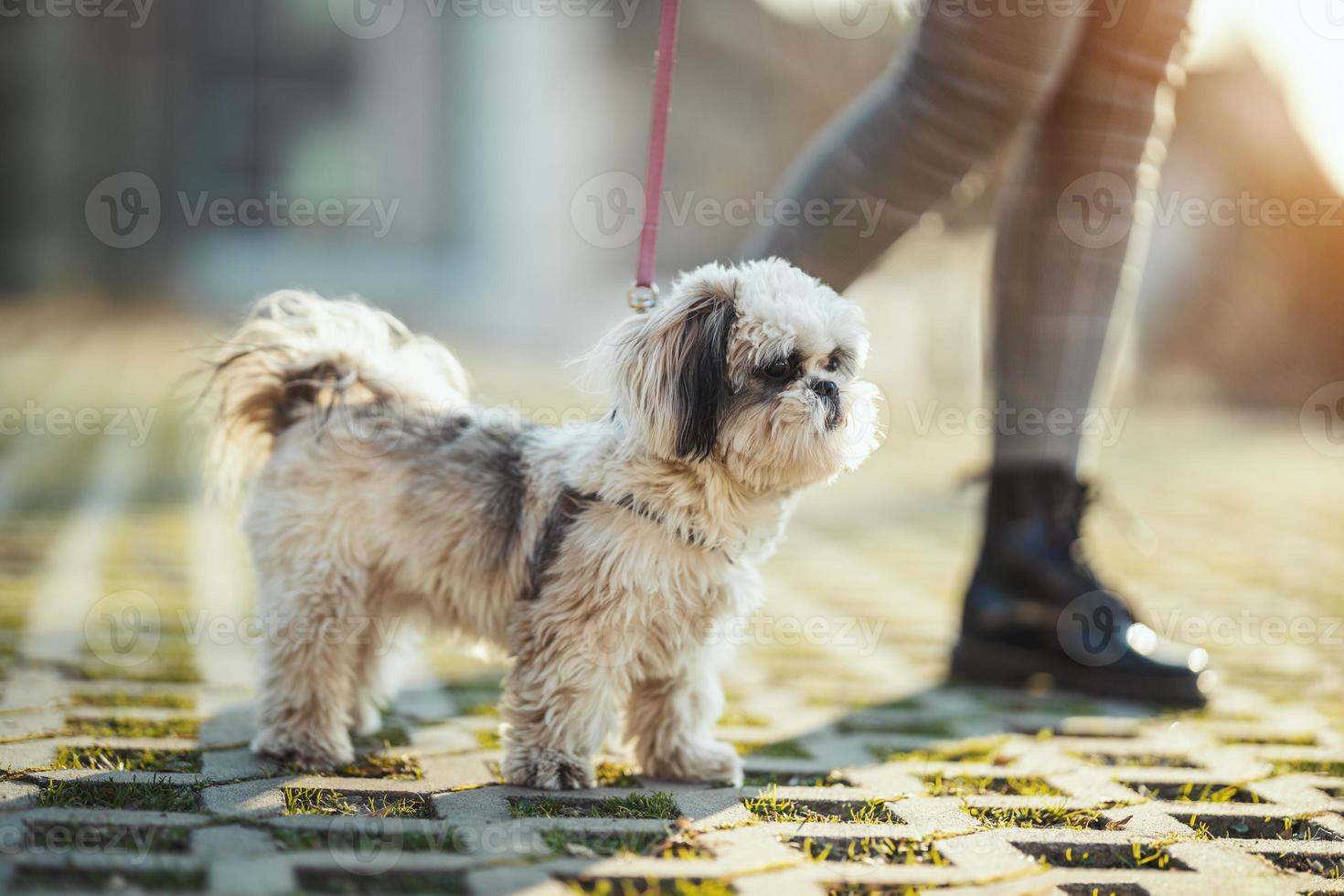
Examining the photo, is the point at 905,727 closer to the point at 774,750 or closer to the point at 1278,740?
the point at 774,750

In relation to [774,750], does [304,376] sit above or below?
above

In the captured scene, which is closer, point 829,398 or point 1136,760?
point 829,398

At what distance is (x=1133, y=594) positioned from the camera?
529cm

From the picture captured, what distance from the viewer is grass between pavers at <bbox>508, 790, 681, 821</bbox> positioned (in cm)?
250

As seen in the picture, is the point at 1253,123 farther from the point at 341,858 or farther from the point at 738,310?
the point at 341,858

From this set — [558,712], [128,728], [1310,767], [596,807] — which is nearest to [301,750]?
[128,728]

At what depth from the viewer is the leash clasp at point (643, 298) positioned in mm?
3004

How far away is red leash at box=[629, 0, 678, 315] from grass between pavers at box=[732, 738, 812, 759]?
1136 millimetres

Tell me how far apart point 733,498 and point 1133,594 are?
312 cm

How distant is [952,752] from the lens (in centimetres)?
314

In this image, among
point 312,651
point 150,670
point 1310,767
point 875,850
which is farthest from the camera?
point 150,670

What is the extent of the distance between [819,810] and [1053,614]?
1.40 m

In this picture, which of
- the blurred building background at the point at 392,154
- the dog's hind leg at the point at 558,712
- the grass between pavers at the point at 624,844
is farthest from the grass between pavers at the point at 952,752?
the blurred building background at the point at 392,154

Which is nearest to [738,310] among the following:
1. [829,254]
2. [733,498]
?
[733,498]
